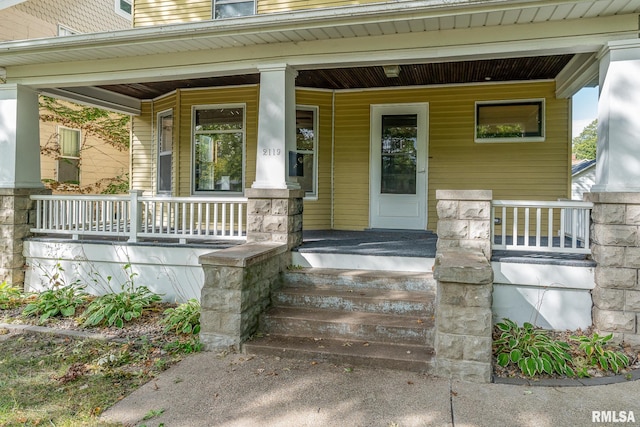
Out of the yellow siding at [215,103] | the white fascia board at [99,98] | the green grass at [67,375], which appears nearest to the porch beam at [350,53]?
the white fascia board at [99,98]

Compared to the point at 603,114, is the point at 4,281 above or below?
below

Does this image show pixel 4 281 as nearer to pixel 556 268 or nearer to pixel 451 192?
pixel 451 192

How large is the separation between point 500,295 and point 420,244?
1403mm

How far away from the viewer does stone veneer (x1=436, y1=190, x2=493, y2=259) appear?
13.4 ft

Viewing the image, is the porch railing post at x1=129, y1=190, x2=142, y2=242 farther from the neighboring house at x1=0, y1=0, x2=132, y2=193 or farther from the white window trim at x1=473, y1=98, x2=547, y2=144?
the neighboring house at x1=0, y1=0, x2=132, y2=193

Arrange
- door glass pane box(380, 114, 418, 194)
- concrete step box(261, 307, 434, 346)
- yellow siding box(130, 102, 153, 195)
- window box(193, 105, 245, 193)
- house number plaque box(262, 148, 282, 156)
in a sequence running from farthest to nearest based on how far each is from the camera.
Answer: yellow siding box(130, 102, 153, 195) < window box(193, 105, 245, 193) < door glass pane box(380, 114, 418, 194) < house number plaque box(262, 148, 282, 156) < concrete step box(261, 307, 434, 346)

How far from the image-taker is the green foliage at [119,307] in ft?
14.6

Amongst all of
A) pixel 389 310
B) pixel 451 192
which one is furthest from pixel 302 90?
pixel 389 310

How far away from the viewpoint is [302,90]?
6887 millimetres

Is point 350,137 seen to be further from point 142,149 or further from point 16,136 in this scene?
point 16,136

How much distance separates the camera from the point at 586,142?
41656 millimetres

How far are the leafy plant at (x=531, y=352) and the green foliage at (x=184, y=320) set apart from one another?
277cm

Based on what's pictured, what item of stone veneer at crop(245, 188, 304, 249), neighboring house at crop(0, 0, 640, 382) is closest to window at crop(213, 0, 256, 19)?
neighboring house at crop(0, 0, 640, 382)

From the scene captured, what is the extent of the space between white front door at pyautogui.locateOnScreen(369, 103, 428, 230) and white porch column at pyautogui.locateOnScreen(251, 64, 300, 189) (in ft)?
8.16
